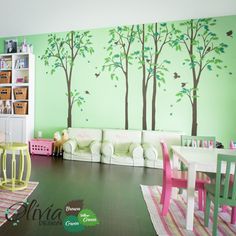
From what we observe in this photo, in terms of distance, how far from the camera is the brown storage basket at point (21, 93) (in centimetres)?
446

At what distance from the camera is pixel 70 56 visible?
446 centimetres

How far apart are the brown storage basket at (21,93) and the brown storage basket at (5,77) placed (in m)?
0.30

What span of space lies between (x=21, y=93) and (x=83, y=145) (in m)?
1.87

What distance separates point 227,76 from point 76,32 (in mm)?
3321

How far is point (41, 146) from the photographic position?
4.36m

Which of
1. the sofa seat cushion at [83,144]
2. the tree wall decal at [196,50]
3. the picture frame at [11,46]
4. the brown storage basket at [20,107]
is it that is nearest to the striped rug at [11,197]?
the sofa seat cushion at [83,144]

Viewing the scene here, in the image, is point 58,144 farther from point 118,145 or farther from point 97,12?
point 97,12

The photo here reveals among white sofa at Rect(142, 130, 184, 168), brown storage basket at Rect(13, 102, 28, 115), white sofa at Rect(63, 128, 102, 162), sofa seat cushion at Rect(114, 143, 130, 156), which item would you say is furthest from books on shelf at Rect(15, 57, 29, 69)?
white sofa at Rect(142, 130, 184, 168)

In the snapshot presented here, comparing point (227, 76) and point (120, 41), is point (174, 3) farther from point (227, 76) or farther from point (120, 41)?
point (227, 76)

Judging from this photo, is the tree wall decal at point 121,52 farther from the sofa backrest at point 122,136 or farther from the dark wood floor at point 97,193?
the dark wood floor at point 97,193

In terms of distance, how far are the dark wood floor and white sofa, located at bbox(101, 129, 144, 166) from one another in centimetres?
15

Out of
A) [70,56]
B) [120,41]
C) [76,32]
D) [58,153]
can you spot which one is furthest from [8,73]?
[120,41]

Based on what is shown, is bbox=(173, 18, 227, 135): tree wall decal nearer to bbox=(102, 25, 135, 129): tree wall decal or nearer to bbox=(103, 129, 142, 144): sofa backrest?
bbox=(102, 25, 135, 129): tree wall decal

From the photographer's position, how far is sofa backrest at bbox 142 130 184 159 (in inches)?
151
